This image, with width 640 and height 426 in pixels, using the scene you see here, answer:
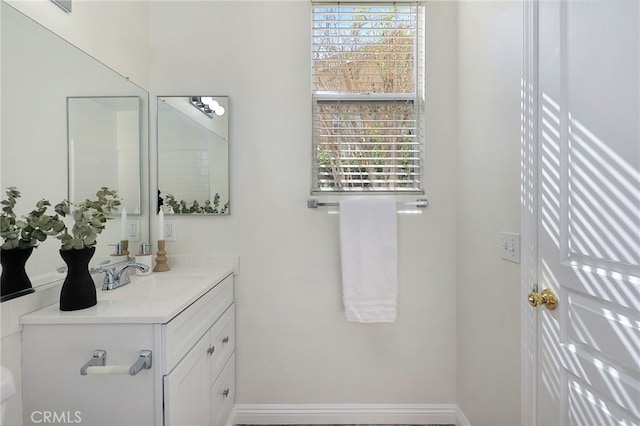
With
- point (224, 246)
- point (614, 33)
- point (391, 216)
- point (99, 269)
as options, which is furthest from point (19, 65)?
point (614, 33)

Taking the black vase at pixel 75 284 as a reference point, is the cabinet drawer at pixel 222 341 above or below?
below

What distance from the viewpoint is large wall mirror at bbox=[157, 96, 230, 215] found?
66.4 inches

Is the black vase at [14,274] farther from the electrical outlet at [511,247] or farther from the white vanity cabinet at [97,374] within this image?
the electrical outlet at [511,247]

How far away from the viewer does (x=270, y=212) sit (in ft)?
5.63

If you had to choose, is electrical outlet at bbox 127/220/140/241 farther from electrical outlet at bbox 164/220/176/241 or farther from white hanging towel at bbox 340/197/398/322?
white hanging towel at bbox 340/197/398/322

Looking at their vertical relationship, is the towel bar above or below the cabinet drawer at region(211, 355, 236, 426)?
above

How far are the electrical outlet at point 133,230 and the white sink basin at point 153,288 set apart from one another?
0.21m

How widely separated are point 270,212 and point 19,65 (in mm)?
1098

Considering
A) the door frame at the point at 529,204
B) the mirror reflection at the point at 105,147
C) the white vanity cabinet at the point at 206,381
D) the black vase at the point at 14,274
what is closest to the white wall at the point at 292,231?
the white vanity cabinet at the point at 206,381

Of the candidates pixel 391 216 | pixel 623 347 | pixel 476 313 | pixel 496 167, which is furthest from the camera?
pixel 391 216

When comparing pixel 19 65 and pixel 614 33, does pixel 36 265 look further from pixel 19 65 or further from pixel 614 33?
pixel 614 33

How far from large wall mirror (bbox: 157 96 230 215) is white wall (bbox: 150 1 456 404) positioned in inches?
2.3

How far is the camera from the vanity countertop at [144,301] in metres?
0.98

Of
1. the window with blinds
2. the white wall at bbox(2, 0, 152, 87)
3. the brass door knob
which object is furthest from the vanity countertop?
the brass door knob
